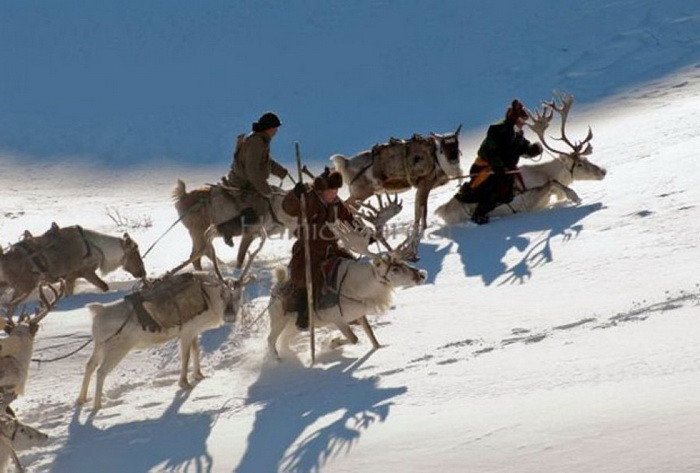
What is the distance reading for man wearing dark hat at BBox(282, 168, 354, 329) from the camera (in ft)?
31.9

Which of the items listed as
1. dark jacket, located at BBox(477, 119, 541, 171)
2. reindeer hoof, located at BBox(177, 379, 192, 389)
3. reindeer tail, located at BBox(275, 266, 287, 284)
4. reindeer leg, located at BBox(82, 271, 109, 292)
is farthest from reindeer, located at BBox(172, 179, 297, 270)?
reindeer hoof, located at BBox(177, 379, 192, 389)

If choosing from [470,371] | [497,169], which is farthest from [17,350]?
[497,169]

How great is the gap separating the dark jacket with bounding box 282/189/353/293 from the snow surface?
60 centimetres

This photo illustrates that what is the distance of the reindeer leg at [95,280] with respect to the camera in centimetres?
1230

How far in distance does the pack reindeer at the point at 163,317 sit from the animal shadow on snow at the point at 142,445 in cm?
47

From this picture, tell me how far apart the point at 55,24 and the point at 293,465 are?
929 inches

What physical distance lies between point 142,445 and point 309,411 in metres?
1.14

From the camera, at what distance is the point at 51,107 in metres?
25.3

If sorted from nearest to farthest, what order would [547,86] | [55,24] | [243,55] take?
[547,86]
[243,55]
[55,24]

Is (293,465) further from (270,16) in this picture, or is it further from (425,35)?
(270,16)

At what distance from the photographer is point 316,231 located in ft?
32.2

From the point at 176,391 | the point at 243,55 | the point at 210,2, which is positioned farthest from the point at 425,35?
the point at 176,391

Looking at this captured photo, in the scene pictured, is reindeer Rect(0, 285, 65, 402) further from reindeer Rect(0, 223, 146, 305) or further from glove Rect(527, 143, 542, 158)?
glove Rect(527, 143, 542, 158)

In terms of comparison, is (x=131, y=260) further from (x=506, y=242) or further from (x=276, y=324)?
(x=506, y=242)
